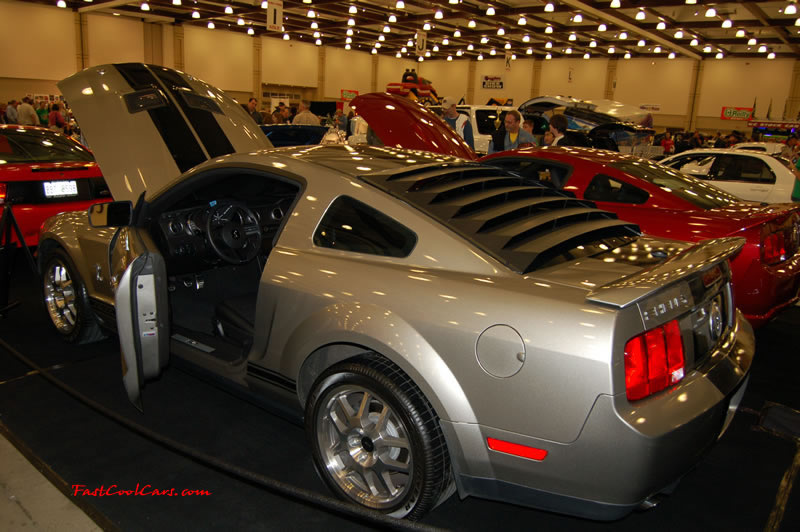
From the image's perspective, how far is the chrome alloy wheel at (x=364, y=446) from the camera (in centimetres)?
229

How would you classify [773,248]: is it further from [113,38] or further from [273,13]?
[113,38]

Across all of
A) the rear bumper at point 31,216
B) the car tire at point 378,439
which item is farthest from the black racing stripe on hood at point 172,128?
the car tire at point 378,439

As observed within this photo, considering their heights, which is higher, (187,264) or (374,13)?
(374,13)

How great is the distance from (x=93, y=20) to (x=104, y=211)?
87.8 ft

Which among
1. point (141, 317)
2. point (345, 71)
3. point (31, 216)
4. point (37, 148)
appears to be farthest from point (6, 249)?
point (345, 71)

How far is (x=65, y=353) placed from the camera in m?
3.99

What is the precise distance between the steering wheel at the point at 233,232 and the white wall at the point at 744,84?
31.7 meters

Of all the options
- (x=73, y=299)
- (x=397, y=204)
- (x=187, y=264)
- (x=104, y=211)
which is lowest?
(x=73, y=299)

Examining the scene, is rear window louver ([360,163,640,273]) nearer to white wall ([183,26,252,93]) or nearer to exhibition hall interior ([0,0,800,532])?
exhibition hall interior ([0,0,800,532])

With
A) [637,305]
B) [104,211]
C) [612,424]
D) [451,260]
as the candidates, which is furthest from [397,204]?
[104,211]

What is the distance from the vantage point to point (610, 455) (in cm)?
183

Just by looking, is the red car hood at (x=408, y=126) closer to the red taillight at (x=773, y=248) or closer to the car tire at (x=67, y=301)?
→ the red taillight at (x=773, y=248)

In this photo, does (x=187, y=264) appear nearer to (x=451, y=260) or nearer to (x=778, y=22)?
(x=451, y=260)

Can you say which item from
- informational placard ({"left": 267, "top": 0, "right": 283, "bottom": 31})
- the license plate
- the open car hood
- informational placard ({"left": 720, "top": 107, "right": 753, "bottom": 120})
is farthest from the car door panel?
informational placard ({"left": 720, "top": 107, "right": 753, "bottom": 120})
